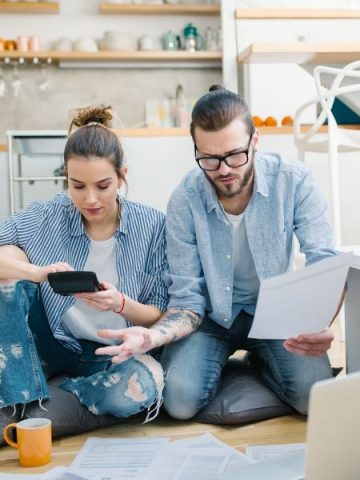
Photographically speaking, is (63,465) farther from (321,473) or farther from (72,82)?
(72,82)

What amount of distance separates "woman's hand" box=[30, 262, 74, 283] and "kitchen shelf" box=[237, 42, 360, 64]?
1771mm

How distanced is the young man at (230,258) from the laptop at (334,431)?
0.87 meters

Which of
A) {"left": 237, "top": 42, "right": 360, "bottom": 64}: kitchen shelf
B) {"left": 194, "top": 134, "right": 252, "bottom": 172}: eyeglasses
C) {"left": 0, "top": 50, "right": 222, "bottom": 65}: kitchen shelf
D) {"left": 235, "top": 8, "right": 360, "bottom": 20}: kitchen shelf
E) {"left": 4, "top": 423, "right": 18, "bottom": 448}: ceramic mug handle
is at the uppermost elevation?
{"left": 0, "top": 50, "right": 222, "bottom": 65}: kitchen shelf

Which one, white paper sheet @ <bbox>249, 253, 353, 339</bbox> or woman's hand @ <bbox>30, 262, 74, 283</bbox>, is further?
woman's hand @ <bbox>30, 262, 74, 283</bbox>

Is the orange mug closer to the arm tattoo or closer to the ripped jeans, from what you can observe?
the ripped jeans

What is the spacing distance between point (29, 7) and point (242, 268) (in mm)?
4233

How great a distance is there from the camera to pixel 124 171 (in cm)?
187

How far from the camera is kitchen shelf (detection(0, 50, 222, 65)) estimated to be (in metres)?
5.35

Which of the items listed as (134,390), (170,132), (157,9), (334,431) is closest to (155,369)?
(134,390)

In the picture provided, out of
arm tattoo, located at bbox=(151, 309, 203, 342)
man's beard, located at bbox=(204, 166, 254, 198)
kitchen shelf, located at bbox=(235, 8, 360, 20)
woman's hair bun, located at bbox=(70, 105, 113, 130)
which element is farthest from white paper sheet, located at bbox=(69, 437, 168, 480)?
kitchen shelf, located at bbox=(235, 8, 360, 20)

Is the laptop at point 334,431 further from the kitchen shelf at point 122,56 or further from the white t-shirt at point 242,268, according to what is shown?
the kitchen shelf at point 122,56

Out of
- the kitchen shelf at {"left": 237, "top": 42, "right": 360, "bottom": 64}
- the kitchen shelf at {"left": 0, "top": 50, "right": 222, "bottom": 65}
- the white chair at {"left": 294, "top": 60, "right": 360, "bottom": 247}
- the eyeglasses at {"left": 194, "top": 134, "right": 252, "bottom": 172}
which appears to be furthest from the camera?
the kitchen shelf at {"left": 0, "top": 50, "right": 222, "bottom": 65}

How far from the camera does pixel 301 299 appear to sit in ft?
4.31

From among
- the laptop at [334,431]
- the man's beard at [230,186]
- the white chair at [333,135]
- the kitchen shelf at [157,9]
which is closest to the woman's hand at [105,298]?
the man's beard at [230,186]
